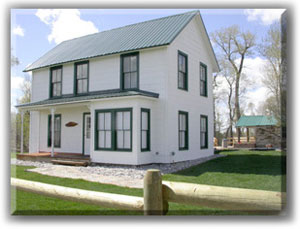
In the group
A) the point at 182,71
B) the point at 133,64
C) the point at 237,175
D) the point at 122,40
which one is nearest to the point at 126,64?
the point at 133,64

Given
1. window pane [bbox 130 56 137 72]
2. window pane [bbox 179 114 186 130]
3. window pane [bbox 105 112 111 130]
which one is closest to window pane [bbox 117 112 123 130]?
window pane [bbox 105 112 111 130]

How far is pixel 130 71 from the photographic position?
490 inches

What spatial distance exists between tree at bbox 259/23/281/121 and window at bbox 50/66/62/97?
969 cm

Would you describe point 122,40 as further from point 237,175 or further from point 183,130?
point 237,175

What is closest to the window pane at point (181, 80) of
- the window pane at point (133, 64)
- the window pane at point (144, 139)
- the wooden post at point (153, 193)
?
the window pane at point (133, 64)

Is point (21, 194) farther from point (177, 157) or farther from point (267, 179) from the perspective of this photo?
point (177, 157)

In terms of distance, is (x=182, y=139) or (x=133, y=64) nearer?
(x=133, y=64)

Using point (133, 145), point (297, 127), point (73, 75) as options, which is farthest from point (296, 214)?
point (73, 75)

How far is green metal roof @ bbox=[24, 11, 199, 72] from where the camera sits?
12.0m

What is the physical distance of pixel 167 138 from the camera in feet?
37.7

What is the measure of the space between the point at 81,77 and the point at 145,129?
4795 millimetres

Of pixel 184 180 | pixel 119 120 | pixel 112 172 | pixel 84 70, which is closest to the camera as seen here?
pixel 184 180

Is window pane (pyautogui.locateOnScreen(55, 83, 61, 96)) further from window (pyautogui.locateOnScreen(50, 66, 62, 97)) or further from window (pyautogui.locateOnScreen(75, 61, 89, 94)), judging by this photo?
window (pyautogui.locateOnScreen(75, 61, 89, 94))

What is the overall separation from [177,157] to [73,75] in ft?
21.2
